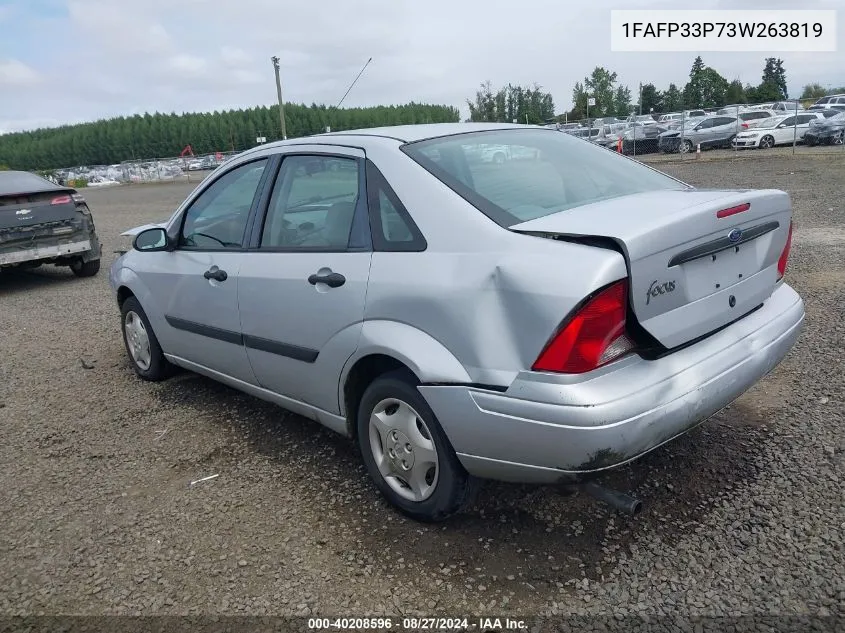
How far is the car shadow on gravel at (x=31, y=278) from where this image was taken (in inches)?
383

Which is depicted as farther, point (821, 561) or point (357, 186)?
point (357, 186)

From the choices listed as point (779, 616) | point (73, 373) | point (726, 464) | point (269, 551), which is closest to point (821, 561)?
point (779, 616)

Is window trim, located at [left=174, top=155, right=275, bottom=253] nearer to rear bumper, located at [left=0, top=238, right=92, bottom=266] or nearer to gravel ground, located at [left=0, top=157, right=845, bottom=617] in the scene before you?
gravel ground, located at [left=0, top=157, right=845, bottom=617]

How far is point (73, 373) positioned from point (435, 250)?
3981 mm

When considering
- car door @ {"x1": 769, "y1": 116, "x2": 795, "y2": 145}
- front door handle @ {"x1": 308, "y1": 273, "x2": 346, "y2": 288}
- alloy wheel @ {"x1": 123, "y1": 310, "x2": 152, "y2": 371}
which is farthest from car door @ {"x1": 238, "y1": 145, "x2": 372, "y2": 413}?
car door @ {"x1": 769, "y1": 116, "x2": 795, "y2": 145}

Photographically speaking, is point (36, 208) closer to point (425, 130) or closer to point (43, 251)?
point (43, 251)

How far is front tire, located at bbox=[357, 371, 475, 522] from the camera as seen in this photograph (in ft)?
9.04

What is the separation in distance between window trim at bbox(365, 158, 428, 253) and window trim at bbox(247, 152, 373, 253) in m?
0.03

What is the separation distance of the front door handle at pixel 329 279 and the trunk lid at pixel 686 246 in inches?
34.3

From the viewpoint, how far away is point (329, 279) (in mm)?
3100

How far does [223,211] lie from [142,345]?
1.48 metres

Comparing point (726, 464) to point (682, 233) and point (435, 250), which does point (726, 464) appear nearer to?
point (682, 233)

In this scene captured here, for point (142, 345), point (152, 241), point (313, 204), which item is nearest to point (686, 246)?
point (313, 204)

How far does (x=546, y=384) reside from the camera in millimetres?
2355
